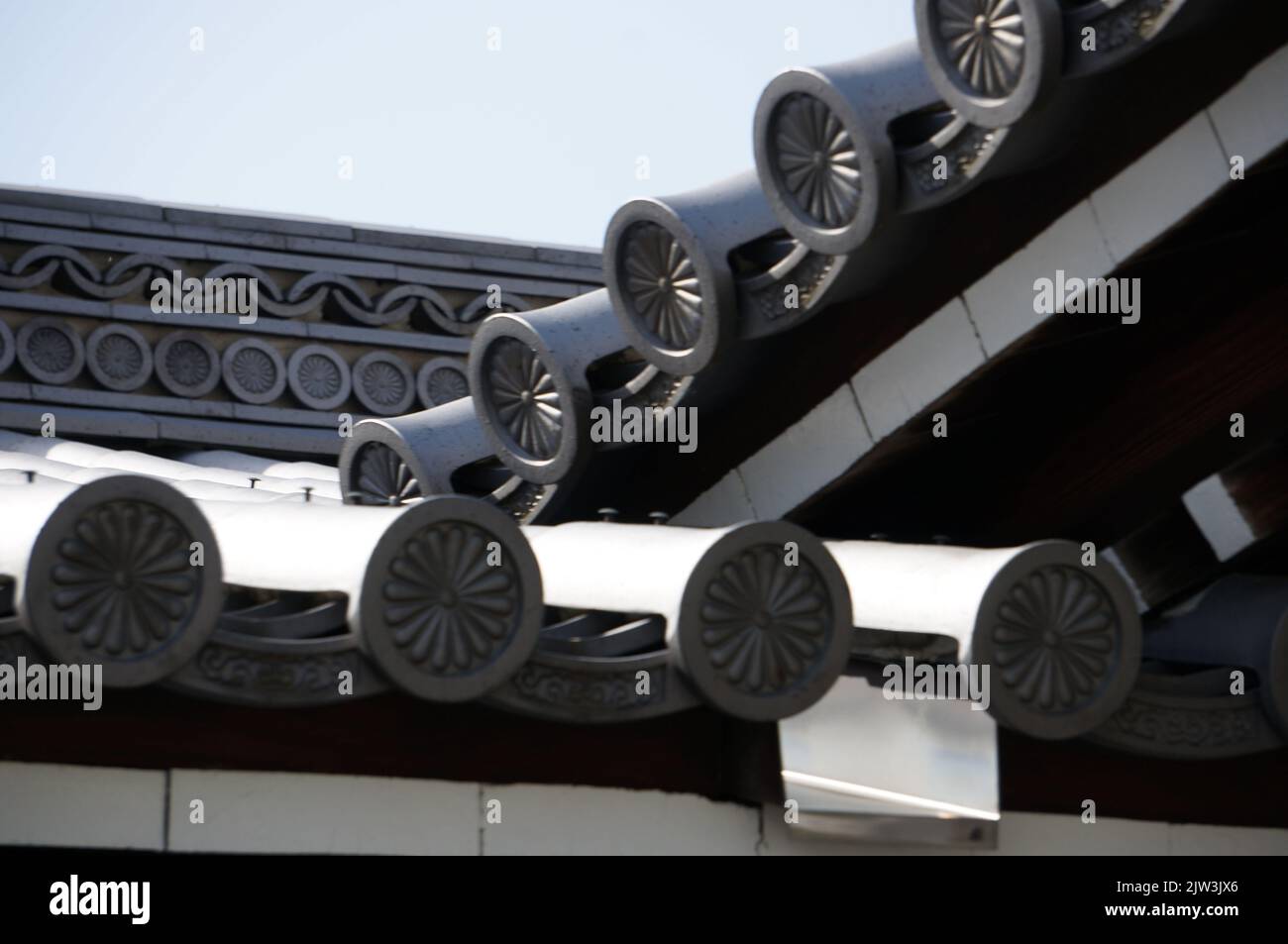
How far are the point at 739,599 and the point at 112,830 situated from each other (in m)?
1.64

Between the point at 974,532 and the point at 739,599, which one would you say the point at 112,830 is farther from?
the point at 974,532

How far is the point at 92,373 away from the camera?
10.5 metres

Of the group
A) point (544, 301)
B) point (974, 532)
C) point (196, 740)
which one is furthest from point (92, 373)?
point (196, 740)
